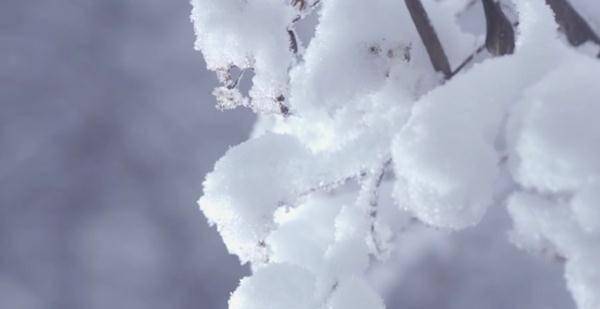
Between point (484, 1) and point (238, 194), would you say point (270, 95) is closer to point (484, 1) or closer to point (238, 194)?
point (238, 194)

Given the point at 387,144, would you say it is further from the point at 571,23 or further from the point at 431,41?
the point at 571,23

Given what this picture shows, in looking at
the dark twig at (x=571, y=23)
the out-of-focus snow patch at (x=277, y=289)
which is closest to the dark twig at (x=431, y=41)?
the dark twig at (x=571, y=23)

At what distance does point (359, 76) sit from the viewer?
38.0 inches

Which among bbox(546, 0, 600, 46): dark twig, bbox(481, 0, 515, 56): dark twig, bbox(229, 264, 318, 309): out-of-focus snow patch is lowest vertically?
bbox(229, 264, 318, 309): out-of-focus snow patch

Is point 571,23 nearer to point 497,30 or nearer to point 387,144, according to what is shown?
point 497,30

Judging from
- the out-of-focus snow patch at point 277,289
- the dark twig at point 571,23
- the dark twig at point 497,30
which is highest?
the dark twig at point 497,30

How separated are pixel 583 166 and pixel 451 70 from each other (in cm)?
29

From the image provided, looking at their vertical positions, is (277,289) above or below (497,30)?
below

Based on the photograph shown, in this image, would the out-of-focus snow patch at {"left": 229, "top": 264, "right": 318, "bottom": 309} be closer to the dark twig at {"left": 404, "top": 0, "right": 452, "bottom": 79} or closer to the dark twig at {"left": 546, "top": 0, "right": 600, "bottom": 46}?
the dark twig at {"left": 404, "top": 0, "right": 452, "bottom": 79}

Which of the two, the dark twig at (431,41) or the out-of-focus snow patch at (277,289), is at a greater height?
the dark twig at (431,41)

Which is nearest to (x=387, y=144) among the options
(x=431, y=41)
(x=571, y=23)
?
(x=431, y=41)

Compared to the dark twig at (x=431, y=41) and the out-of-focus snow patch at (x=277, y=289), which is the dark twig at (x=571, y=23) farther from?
the out-of-focus snow patch at (x=277, y=289)

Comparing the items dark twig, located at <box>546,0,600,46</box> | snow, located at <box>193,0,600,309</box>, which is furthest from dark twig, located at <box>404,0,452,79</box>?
dark twig, located at <box>546,0,600,46</box>

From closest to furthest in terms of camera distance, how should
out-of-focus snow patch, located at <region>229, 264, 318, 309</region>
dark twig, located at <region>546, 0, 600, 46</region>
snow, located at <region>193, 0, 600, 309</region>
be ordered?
1. snow, located at <region>193, 0, 600, 309</region>
2. dark twig, located at <region>546, 0, 600, 46</region>
3. out-of-focus snow patch, located at <region>229, 264, 318, 309</region>
